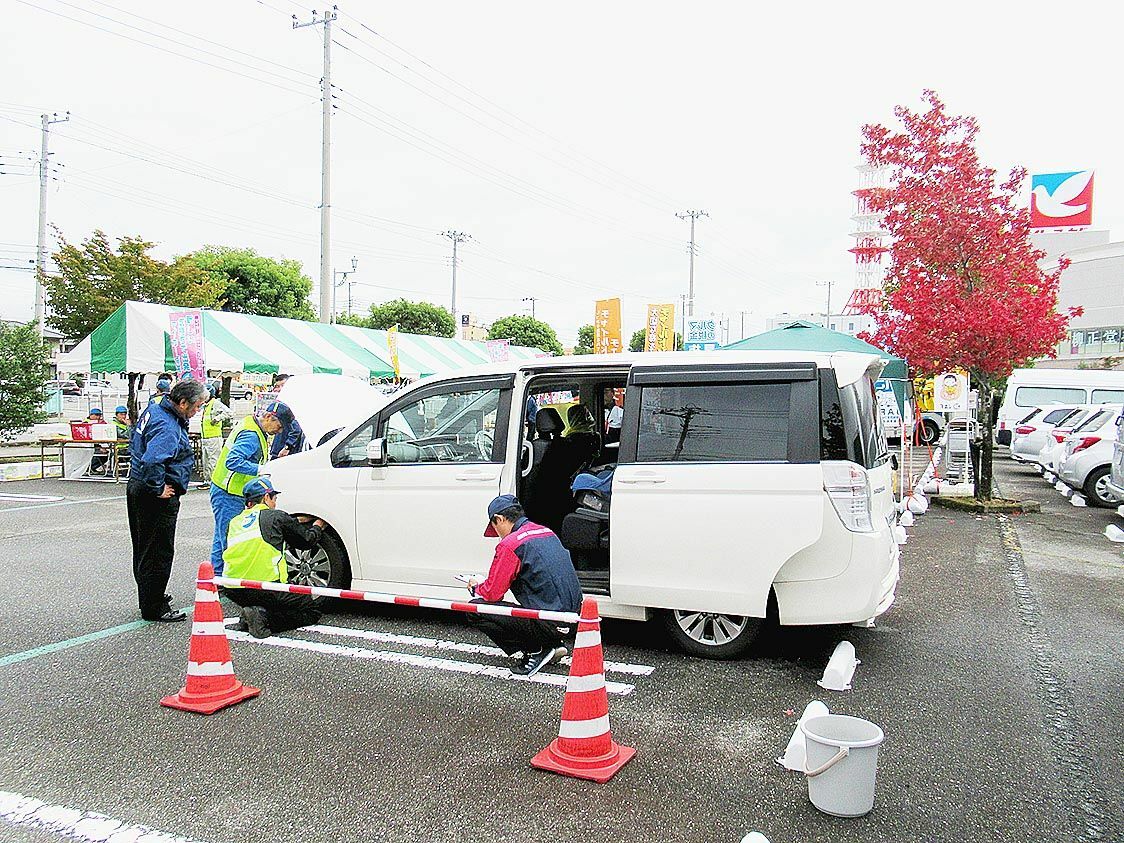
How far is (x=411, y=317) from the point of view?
58312mm

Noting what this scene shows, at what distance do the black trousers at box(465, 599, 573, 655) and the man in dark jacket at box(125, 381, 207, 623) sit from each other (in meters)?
2.70

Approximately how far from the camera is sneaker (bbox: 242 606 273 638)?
5.74 meters

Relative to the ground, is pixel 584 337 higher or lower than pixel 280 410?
higher

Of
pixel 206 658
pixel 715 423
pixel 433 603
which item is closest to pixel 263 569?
pixel 206 658

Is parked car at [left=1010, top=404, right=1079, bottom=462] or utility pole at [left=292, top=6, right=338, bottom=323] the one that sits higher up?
utility pole at [left=292, top=6, right=338, bottom=323]

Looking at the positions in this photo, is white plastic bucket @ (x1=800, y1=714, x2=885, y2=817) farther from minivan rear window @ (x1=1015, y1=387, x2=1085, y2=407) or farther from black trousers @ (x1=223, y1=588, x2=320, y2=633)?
minivan rear window @ (x1=1015, y1=387, x2=1085, y2=407)

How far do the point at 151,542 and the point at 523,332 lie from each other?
60.7 metres

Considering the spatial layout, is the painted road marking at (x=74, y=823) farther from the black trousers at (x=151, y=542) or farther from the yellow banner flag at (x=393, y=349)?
the yellow banner flag at (x=393, y=349)

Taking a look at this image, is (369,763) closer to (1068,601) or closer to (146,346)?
(1068,601)

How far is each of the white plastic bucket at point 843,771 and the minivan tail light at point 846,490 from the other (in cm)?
164

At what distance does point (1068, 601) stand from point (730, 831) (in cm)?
528

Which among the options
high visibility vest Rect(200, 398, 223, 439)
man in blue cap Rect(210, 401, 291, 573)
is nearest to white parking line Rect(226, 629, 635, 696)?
man in blue cap Rect(210, 401, 291, 573)

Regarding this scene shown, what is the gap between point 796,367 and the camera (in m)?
5.05

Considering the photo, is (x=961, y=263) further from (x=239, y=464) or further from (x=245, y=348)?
(x=245, y=348)
